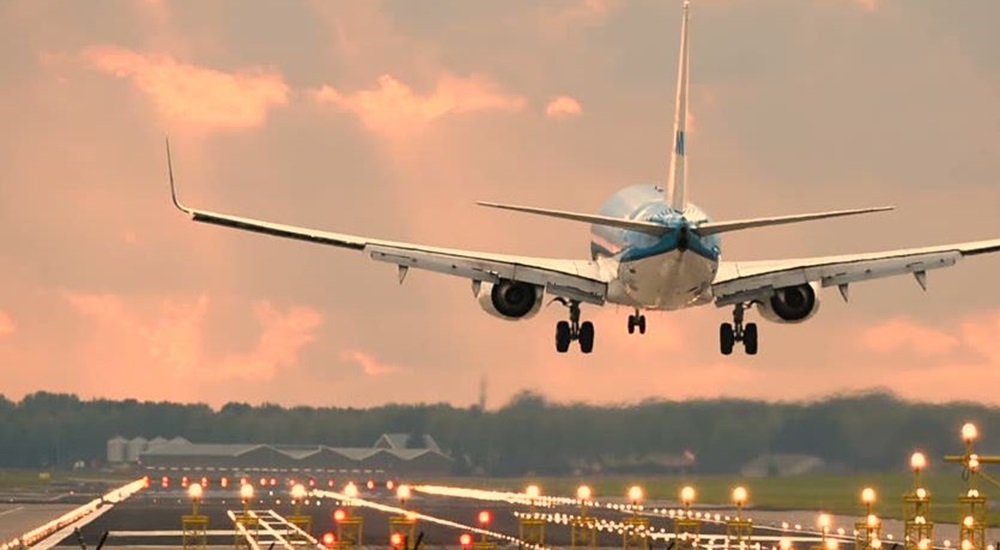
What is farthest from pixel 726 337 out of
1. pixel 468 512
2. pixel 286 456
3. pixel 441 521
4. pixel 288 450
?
pixel 286 456

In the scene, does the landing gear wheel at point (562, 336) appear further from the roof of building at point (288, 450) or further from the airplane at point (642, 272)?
the roof of building at point (288, 450)

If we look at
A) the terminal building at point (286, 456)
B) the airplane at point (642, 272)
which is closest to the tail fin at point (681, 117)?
Result: the airplane at point (642, 272)

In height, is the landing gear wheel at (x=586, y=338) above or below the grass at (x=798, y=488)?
above

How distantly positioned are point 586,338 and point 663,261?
12.5 m

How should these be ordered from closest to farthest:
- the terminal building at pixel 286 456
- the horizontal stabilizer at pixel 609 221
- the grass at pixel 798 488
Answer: the horizontal stabilizer at pixel 609 221, the grass at pixel 798 488, the terminal building at pixel 286 456

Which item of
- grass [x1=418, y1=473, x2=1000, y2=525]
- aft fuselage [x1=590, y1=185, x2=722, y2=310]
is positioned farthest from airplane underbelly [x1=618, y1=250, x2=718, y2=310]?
grass [x1=418, y1=473, x2=1000, y2=525]

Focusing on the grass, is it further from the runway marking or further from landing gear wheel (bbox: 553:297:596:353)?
landing gear wheel (bbox: 553:297:596:353)

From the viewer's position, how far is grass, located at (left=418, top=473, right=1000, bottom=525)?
100 m

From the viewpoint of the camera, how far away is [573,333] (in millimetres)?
80875

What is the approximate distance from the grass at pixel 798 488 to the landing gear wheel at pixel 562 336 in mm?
24473

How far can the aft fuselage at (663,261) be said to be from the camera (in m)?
68.4

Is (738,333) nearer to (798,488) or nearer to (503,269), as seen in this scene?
(503,269)

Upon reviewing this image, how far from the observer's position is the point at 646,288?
2813 inches

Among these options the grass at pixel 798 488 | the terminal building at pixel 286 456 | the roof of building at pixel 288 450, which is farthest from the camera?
the roof of building at pixel 288 450
